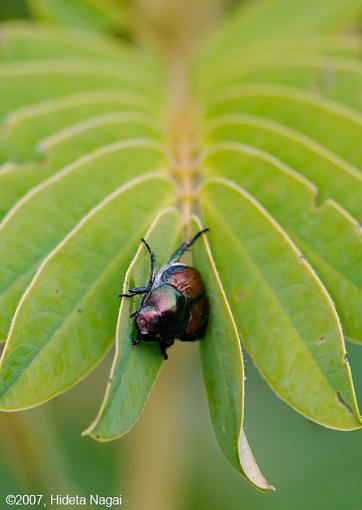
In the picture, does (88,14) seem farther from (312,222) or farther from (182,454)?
(182,454)

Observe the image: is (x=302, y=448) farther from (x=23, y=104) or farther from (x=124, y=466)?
(x=23, y=104)

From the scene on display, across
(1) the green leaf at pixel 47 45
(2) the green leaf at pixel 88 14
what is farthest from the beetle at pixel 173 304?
(2) the green leaf at pixel 88 14

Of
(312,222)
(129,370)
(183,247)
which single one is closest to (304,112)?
(312,222)

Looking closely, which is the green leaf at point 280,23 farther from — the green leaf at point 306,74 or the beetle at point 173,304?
the beetle at point 173,304

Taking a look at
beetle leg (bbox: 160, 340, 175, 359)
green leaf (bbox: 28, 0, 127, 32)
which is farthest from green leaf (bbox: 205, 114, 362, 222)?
green leaf (bbox: 28, 0, 127, 32)

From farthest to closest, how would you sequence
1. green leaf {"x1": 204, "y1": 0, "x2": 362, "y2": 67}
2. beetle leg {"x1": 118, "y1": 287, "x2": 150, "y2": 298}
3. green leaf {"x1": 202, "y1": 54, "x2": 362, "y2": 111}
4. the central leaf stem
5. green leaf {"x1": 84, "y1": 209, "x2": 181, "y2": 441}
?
green leaf {"x1": 204, "y1": 0, "x2": 362, "y2": 67}, green leaf {"x1": 202, "y1": 54, "x2": 362, "y2": 111}, the central leaf stem, beetle leg {"x1": 118, "y1": 287, "x2": 150, "y2": 298}, green leaf {"x1": 84, "y1": 209, "x2": 181, "y2": 441}

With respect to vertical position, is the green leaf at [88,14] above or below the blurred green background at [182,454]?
above

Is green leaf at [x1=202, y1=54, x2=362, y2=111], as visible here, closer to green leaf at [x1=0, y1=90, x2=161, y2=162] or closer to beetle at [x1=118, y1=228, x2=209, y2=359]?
green leaf at [x1=0, y1=90, x2=161, y2=162]
